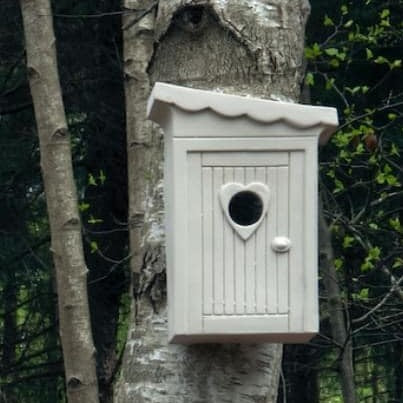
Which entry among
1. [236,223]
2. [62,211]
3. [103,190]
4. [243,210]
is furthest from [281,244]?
[103,190]

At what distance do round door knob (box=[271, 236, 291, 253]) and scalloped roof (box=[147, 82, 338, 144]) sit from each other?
0.26m

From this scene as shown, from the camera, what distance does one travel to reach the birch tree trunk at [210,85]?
297cm

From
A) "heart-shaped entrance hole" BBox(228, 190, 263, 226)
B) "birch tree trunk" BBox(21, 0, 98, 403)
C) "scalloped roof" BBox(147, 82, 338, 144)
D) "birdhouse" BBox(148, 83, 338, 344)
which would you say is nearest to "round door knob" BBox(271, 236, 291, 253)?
"birdhouse" BBox(148, 83, 338, 344)

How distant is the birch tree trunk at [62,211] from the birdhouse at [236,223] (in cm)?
134

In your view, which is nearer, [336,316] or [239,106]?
[239,106]

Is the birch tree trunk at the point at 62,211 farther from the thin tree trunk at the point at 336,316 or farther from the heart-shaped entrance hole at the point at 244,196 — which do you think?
the heart-shaped entrance hole at the point at 244,196

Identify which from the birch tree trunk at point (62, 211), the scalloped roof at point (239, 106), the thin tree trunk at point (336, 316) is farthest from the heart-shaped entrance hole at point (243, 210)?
the thin tree trunk at point (336, 316)

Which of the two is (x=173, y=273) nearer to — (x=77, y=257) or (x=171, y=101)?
(x=171, y=101)

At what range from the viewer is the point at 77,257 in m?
4.24

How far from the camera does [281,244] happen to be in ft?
9.43

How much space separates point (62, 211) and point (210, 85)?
1388 mm

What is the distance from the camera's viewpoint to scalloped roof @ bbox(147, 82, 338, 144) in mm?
2783

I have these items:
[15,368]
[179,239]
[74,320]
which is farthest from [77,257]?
[15,368]

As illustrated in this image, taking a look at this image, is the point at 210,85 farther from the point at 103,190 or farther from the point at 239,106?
the point at 103,190
